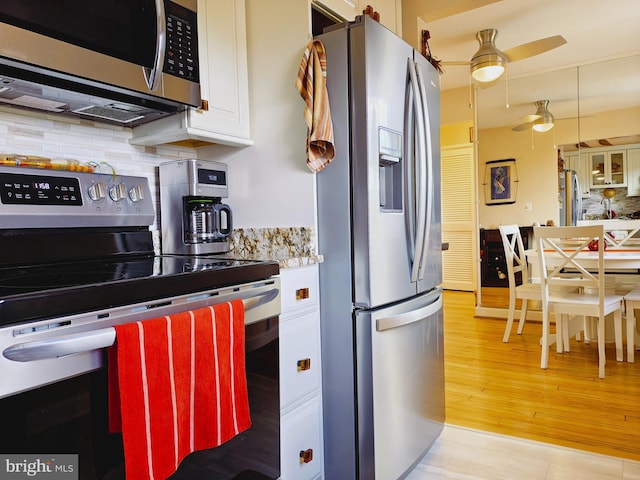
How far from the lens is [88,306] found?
0.90 metres

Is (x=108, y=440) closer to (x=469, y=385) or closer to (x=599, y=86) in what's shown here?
(x=469, y=385)

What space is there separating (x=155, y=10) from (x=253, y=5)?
536mm

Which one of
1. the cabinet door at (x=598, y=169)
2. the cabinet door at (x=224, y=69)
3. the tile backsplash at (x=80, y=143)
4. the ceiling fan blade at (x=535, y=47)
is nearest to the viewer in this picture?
the tile backsplash at (x=80, y=143)

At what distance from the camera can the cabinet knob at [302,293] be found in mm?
1591

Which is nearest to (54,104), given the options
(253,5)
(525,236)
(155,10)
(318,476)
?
(155,10)

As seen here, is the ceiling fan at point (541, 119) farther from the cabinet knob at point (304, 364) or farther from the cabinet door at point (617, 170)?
the cabinet knob at point (304, 364)

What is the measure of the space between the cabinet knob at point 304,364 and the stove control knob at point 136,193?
0.86 m

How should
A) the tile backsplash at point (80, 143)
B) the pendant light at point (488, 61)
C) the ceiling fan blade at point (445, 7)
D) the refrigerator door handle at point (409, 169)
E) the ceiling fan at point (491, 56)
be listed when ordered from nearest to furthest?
the tile backsplash at point (80, 143) < the refrigerator door handle at point (409, 169) < the ceiling fan blade at point (445, 7) < the ceiling fan at point (491, 56) < the pendant light at point (488, 61)

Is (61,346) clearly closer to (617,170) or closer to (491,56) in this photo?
(491,56)

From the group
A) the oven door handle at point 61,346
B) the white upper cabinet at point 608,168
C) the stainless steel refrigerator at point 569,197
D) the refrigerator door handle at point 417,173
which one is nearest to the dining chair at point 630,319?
the stainless steel refrigerator at point 569,197

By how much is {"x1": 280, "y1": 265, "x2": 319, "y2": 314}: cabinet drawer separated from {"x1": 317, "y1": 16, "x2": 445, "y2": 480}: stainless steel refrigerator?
5 cm

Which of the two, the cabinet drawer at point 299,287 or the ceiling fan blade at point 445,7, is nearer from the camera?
the cabinet drawer at point 299,287

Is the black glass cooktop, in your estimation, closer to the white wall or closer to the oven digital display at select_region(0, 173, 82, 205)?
the oven digital display at select_region(0, 173, 82, 205)

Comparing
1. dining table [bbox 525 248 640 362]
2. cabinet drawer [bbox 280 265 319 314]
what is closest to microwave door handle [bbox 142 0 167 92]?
cabinet drawer [bbox 280 265 319 314]
